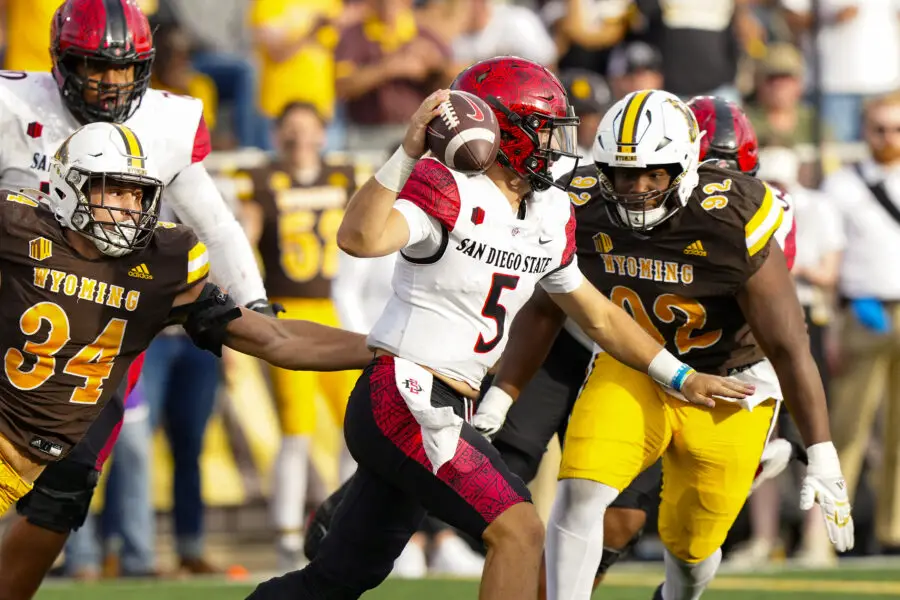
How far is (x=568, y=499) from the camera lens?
517 centimetres

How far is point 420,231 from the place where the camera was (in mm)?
4535

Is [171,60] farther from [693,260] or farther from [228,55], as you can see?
[693,260]

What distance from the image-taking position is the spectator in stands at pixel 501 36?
32.0 ft

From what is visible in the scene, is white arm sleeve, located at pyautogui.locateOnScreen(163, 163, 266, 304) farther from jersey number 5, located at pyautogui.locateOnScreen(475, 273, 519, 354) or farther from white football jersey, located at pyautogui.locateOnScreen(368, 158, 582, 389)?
jersey number 5, located at pyautogui.locateOnScreen(475, 273, 519, 354)

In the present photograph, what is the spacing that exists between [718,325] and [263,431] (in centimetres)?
415

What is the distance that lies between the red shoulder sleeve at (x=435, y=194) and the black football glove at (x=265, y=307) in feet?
3.17

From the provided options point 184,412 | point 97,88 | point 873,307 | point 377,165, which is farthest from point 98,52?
point 873,307

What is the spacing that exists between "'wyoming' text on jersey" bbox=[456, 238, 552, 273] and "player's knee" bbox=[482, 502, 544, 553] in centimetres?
67

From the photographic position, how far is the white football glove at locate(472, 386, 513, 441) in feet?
17.5

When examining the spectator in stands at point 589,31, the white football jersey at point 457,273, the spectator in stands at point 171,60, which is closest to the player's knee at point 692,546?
the white football jersey at point 457,273

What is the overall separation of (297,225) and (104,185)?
12.1 ft

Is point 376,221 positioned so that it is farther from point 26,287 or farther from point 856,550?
point 856,550

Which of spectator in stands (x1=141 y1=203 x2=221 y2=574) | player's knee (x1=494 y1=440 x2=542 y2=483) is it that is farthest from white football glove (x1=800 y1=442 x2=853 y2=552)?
spectator in stands (x1=141 y1=203 x2=221 y2=574)

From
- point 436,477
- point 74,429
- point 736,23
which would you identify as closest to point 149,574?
point 74,429
